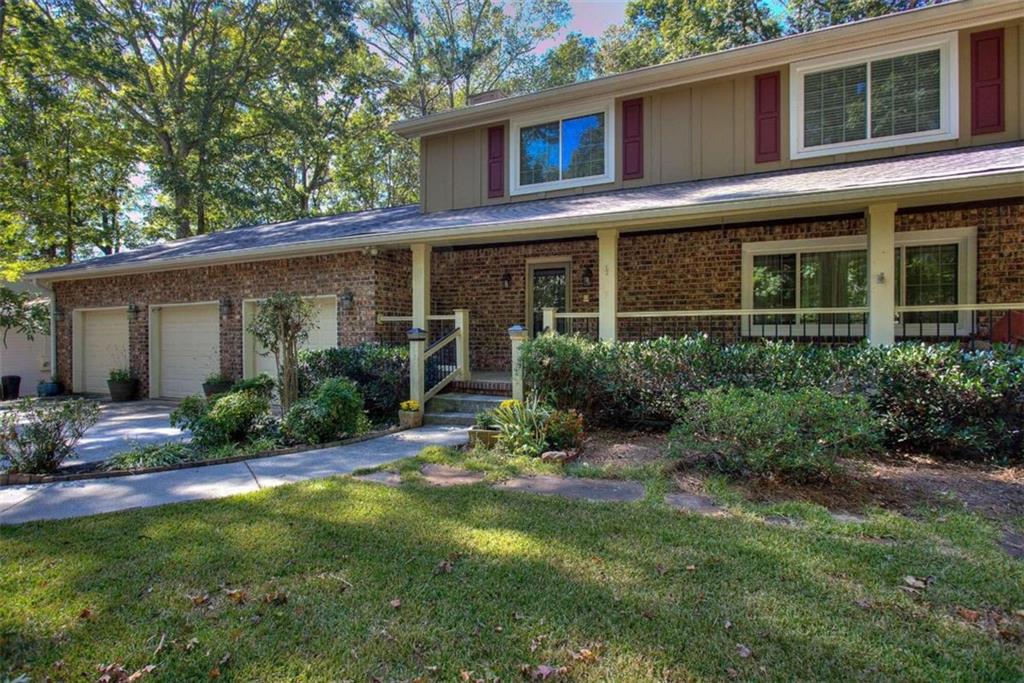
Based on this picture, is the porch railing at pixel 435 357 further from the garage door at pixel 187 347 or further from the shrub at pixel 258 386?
the garage door at pixel 187 347

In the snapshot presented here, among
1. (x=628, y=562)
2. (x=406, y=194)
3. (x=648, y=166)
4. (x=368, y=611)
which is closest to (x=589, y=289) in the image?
(x=648, y=166)

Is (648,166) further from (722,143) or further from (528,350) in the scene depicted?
(528,350)

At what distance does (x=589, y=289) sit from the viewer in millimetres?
10172

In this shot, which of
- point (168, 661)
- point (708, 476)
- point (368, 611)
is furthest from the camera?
point (708, 476)

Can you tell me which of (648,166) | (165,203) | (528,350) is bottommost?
(528,350)

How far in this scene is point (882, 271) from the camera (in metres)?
6.39

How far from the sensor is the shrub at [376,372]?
8.42 m

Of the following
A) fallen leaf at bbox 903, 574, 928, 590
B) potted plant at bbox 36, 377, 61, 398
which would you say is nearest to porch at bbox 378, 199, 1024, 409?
fallen leaf at bbox 903, 574, 928, 590

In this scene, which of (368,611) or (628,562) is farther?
(628,562)

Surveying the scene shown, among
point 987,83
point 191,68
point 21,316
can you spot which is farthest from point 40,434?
point 191,68

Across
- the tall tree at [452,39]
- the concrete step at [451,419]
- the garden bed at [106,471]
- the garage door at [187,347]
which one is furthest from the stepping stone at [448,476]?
the tall tree at [452,39]

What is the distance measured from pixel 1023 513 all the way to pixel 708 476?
7.04 ft

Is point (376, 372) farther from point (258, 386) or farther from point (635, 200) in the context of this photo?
point (635, 200)

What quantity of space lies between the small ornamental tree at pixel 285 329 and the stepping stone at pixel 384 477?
9.39 ft
